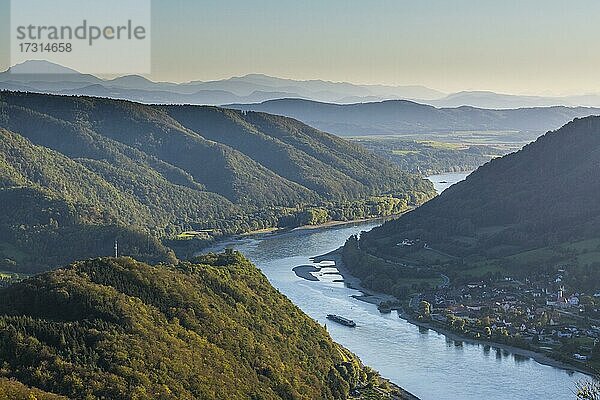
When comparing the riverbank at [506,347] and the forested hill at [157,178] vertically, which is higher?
the forested hill at [157,178]

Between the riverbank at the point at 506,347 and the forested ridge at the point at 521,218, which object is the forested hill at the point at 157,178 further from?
the riverbank at the point at 506,347

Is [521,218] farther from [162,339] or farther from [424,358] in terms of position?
[162,339]

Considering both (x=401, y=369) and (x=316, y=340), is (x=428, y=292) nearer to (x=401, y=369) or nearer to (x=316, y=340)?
(x=401, y=369)

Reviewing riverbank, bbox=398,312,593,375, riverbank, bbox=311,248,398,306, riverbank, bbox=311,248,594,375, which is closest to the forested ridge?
riverbank, bbox=311,248,398,306

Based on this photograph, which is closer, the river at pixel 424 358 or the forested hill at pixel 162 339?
the forested hill at pixel 162 339

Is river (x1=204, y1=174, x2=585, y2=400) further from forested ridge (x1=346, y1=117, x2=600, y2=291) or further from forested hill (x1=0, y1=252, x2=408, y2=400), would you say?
forested ridge (x1=346, y1=117, x2=600, y2=291)

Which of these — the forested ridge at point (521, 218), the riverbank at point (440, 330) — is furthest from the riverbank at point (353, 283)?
the forested ridge at point (521, 218)
